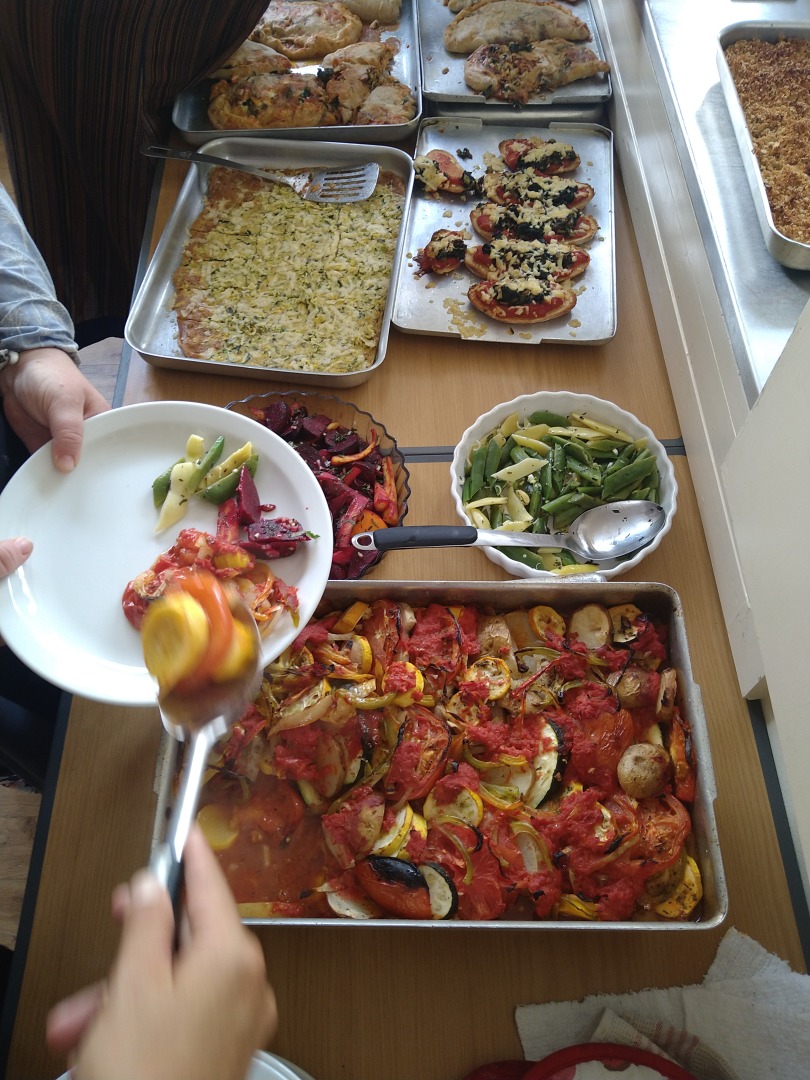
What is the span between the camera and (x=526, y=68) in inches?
69.5

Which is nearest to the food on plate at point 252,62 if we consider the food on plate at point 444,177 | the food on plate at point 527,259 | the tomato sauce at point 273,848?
the food on plate at point 444,177

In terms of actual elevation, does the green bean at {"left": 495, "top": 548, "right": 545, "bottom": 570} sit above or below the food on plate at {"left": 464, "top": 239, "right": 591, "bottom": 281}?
below

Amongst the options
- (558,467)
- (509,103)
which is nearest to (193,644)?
(558,467)

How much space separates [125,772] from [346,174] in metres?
1.41

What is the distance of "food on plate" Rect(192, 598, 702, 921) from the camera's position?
0.88 m

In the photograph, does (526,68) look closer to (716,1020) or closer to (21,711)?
(21,711)

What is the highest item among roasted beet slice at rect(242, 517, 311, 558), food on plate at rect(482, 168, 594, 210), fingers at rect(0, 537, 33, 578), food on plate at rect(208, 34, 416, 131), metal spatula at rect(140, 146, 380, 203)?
food on plate at rect(208, 34, 416, 131)

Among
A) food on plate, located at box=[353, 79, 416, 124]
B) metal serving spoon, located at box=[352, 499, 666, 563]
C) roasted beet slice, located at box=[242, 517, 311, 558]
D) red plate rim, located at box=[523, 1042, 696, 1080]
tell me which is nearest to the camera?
red plate rim, located at box=[523, 1042, 696, 1080]

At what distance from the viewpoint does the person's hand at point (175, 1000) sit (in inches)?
20.9

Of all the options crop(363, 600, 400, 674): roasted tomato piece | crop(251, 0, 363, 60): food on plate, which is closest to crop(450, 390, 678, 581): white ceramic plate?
crop(363, 600, 400, 674): roasted tomato piece

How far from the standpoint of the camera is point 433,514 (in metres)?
1.32

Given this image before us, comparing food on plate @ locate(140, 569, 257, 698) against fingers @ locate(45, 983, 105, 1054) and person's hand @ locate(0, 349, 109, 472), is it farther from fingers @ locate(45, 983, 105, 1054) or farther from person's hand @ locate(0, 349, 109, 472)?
person's hand @ locate(0, 349, 109, 472)

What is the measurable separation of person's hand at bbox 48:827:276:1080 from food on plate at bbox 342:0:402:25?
2140mm

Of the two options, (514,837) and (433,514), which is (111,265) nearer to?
(433,514)
